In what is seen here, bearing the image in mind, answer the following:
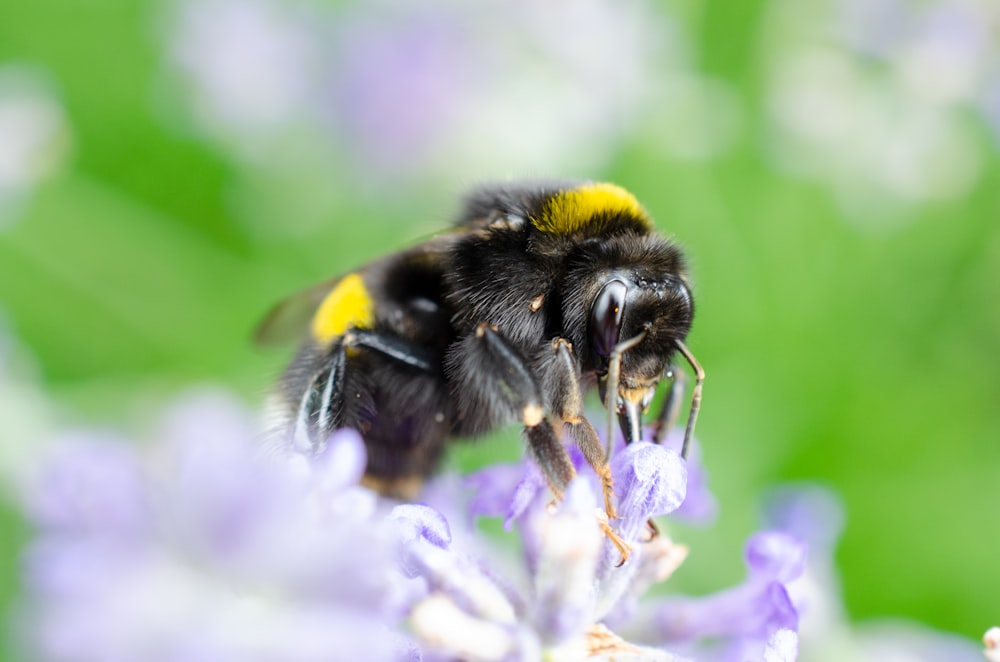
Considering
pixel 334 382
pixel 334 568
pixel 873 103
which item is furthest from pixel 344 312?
pixel 873 103

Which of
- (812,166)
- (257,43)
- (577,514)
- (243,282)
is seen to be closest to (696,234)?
(812,166)

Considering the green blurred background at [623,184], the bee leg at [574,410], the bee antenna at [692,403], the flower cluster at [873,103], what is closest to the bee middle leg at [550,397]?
the bee leg at [574,410]

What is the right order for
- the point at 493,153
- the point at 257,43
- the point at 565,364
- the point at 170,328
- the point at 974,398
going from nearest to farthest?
the point at 565,364, the point at 974,398, the point at 170,328, the point at 493,153, the point at 257,43

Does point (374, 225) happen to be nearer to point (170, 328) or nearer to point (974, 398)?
point (170, 328)

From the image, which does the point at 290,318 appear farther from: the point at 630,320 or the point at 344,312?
the point at 630,320

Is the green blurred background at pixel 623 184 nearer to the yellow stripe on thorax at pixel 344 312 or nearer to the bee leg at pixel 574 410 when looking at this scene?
the yellow stripe on thorax at pixel 344 312
